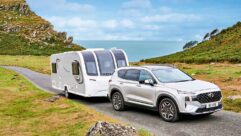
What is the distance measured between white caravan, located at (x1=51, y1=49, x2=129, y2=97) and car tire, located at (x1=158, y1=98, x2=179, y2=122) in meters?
6.39

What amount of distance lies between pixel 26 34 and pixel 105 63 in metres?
111

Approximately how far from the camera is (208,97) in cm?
1457

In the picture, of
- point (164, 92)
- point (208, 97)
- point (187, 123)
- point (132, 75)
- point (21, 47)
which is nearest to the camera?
point (208, 97)

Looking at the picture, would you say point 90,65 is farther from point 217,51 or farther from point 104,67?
point 217,51

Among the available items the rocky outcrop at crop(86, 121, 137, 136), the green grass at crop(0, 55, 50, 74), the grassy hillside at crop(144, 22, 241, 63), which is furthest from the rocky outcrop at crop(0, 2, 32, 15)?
the rocky outcrop at crop(86, 121, 137, 136)

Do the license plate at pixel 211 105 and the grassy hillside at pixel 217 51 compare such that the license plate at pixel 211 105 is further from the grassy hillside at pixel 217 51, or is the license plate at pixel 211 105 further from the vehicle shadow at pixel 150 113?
the grassy hillside at pixel 217 51

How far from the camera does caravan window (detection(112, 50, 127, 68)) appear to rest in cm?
2202

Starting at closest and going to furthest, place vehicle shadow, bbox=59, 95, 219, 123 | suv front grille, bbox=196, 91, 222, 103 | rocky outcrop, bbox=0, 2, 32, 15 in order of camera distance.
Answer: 1. suv front grille, bbox=196, 91, 222, 103
2. vehicle shadow, bbox=59, 95, 219, 123
3. rocky outcrop, bbox=0, 2, 32, 15

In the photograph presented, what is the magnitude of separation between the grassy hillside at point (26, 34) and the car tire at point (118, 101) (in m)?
88.8

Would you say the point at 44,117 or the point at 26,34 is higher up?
the point at 26,34

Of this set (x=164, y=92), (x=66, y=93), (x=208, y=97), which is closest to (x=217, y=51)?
(x=66, y=93)

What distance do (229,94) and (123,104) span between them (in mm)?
6861

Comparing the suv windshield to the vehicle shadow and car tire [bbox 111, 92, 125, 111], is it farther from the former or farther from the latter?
car tire [bbox 111, 92, 125, 111]

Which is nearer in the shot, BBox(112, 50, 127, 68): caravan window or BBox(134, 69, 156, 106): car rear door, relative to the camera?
BBox(134, 69, 156, 106): car rear door
